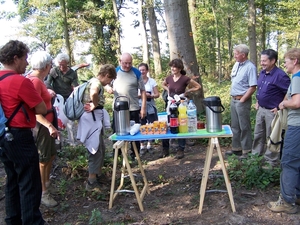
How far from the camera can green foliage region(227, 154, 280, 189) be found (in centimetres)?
392

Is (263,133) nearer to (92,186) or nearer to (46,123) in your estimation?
(92,186)

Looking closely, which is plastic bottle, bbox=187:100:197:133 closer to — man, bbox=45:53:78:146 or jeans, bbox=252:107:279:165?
jeans, bbox=252:107:279:165

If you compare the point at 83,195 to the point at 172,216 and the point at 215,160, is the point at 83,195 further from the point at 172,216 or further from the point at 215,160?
the point at 215,160

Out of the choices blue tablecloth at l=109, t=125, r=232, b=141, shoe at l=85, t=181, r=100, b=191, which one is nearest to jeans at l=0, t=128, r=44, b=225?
blue tablecloth at l=109, t=125, r=232, b=141

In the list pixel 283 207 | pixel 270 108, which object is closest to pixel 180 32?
Result: pixel 270 108

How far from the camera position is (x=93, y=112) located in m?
3.96

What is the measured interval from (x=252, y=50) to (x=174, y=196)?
37.5ft

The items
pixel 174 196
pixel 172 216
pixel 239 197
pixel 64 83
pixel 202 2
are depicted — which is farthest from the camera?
pixel 202 2

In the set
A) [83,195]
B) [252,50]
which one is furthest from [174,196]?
[252,50]

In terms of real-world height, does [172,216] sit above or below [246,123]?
below

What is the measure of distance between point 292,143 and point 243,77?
1942mm

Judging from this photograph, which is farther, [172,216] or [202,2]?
[202,2]

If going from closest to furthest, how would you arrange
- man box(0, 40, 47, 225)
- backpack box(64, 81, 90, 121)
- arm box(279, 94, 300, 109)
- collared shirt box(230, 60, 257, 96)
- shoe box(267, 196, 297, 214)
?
man box(0, 40, 47, 225)
arm box(279, 94, 300, 109)
shoe box(267, 196, 297, 214)
backpack box(64, 81, 90, 121)
collared shirt box(230, 60, 257, 96)

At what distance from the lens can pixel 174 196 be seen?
4.01 m
